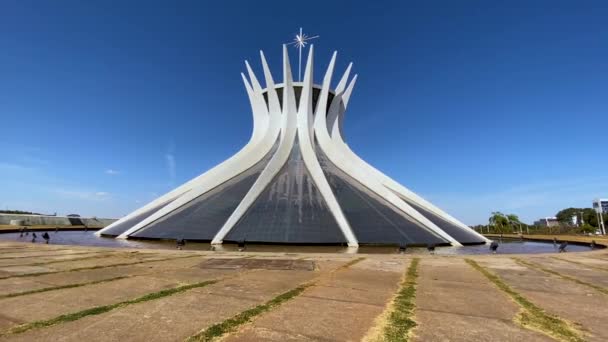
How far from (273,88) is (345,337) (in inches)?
1376

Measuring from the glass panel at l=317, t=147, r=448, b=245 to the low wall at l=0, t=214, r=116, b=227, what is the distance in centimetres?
3878

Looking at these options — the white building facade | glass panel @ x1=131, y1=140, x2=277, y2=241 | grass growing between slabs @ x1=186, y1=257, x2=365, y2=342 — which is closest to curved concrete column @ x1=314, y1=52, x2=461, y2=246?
the white building facade

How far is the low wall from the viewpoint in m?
42.3

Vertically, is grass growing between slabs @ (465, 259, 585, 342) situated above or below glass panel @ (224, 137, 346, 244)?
below

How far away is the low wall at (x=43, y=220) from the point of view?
4227 centimetres

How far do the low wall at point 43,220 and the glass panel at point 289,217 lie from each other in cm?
3528

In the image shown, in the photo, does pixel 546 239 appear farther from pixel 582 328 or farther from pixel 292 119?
pixel 582 328

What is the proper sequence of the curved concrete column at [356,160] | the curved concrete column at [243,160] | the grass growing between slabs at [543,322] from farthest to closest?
the curved concrete column at [356,160]
the curved concrete column at [243,160]
the grass growing between slabs at [543,322]

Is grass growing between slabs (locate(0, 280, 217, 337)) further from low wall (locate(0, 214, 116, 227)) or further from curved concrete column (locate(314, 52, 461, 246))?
low wall (locate(0, 214, 116, 227))

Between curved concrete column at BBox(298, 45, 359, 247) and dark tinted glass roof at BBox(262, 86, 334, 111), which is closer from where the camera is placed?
curved concrete column at BBox(298, 45, 359, 247)

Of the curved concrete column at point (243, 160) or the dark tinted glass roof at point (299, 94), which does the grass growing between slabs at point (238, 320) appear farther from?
the dark tinted glass roof at point (299, 94)

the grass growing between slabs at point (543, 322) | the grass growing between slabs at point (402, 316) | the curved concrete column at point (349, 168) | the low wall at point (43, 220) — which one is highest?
the curved concrete column at point (349, 168)

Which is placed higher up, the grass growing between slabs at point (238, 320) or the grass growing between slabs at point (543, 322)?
the grass growing between slabs at point (238, 320)

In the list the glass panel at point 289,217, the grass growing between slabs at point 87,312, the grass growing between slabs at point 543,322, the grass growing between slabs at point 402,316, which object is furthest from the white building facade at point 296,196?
the grass growing between slabs at point 543,322
